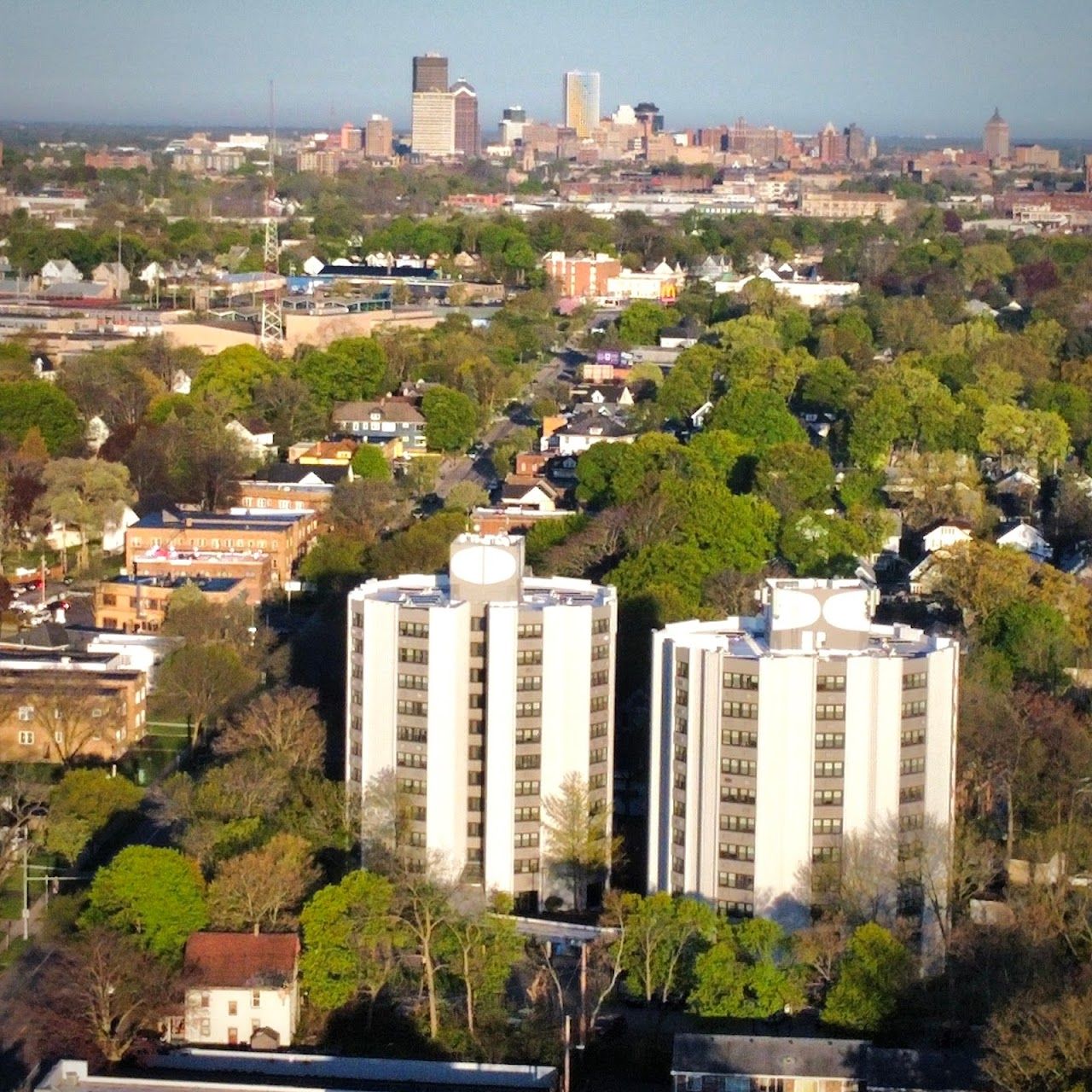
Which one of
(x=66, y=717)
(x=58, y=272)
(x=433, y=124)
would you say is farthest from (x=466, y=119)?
(x=66, y=717)

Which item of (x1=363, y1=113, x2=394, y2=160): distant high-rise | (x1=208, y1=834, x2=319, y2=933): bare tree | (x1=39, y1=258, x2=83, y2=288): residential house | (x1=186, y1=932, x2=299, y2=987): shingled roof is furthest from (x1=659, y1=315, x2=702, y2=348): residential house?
(x1=363, y1=113, x2=394, y2=160): distant high-rise

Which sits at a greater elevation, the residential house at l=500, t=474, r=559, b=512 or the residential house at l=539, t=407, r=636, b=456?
the residential house at l=539, t=407, r=636, b=456

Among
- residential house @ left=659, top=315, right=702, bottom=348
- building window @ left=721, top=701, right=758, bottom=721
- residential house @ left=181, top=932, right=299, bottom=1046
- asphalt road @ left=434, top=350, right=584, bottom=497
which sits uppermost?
building window @ left=721, top=701, right=758, bottom=721

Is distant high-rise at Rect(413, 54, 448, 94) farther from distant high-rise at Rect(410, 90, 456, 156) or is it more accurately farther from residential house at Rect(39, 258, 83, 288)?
residential house at Rect(39, 258, 83, 288)

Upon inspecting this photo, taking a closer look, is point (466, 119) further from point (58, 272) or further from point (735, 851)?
point (735, 851)

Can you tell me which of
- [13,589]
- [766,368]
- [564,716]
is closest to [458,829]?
[564,716]
